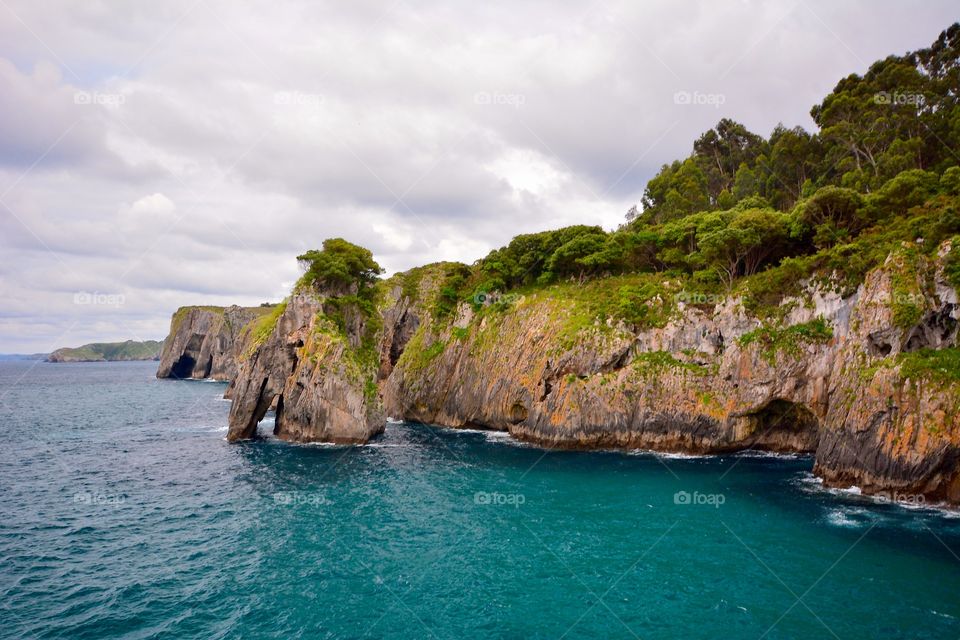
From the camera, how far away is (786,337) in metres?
46.3

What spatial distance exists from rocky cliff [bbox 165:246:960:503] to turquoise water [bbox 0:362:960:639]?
414 centimetres

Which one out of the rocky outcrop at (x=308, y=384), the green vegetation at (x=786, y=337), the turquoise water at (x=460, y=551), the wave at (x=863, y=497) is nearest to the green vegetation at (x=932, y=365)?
the wave at (x=863, y=497)

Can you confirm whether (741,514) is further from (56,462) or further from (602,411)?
(56,462)

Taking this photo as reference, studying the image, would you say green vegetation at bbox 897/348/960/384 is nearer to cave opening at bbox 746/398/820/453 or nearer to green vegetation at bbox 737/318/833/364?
green vegetation at bbox 737/318/833/364

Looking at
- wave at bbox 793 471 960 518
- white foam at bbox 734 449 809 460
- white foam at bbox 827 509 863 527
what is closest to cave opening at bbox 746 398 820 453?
white foam at bbox 734 449 809 460

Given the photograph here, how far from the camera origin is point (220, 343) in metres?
155

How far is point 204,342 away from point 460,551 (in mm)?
158409

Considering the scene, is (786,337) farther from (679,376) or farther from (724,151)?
(724,151)

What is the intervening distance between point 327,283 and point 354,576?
41.4 m

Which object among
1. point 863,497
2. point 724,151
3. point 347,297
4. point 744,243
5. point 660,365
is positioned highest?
point 724,151

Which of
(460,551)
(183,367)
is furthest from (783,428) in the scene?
(183,367)

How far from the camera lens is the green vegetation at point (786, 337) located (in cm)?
4472

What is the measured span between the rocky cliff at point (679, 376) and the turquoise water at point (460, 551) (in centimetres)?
414

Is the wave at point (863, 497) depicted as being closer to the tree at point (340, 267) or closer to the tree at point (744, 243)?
the tree at point (744, 243)
